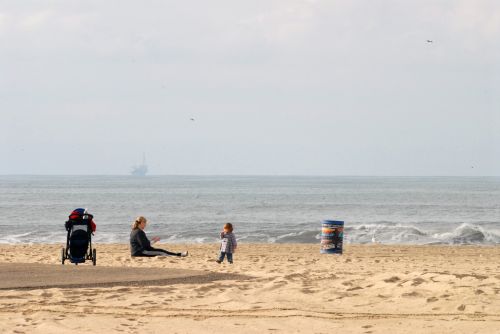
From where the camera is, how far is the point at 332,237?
22.4 m

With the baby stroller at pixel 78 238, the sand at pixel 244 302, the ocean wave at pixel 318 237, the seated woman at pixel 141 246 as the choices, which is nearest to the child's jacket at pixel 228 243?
the seated woman at pixel 141 246

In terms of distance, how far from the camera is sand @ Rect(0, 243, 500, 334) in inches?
347

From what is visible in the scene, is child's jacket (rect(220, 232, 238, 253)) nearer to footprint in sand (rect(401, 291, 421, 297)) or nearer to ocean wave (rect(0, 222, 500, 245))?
footprint in sand (rect(401, 291, 421, 297))

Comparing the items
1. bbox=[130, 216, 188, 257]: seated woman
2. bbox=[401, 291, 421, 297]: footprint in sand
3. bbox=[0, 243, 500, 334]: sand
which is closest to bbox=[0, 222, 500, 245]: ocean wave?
bbox=[130, 216, 188, 257]: seated woman

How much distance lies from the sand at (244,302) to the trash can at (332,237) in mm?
8260

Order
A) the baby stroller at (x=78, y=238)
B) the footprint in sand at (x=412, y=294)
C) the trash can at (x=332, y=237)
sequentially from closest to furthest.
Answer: the footprint in sand at (x=412, y=294)
the baby stroller at (x=78, y=238)
the trash can at (x=332, y=237)

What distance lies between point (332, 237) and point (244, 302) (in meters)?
12.3

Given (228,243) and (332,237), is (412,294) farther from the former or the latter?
(332,237)

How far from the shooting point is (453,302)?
32.8ft

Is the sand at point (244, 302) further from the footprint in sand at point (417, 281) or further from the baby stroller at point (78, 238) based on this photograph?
the baby stroller at point (78, 238)

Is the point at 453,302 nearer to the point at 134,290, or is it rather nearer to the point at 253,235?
the point at 134,290

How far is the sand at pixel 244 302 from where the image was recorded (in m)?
8.82

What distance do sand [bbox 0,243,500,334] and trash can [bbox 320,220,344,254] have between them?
8260 millimetres

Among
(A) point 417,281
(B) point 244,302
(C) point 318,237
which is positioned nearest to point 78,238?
(B) point 244,302
